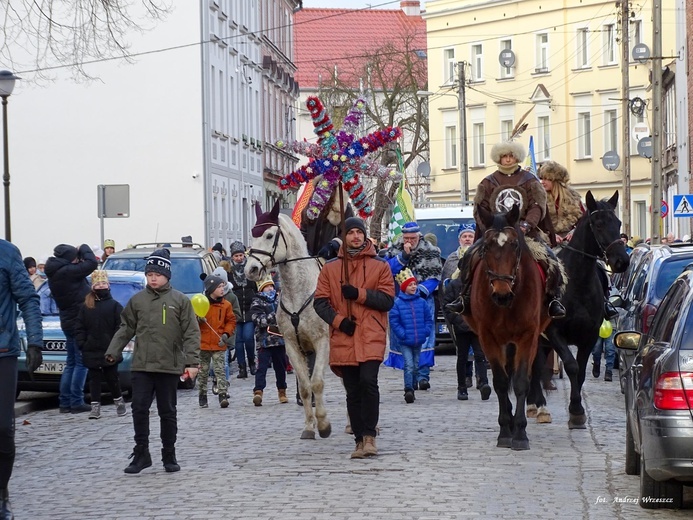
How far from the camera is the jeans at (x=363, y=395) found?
12.1 meters

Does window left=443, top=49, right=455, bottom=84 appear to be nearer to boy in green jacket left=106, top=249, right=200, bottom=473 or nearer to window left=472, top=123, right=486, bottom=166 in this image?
window left=472, top=123, right=486, bottom=166

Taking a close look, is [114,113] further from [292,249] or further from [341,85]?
[292,249]

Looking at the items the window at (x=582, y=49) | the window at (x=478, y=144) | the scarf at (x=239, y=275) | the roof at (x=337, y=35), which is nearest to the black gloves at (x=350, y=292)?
the scarf at (x=239, y=275)

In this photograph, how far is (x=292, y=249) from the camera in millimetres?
14328

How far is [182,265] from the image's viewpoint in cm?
2419

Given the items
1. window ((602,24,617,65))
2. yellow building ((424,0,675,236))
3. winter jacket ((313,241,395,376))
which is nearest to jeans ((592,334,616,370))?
winter jacket ((313,241,395,376))

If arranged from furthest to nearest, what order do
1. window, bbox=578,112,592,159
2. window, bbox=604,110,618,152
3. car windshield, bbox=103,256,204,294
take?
window, bbox=578,112,592,159
window, bbox=604,110,618,152
car windshield, bbox=103,256,204,294

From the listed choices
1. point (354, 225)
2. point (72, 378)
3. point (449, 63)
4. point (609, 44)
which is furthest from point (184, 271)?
point (449, 63)

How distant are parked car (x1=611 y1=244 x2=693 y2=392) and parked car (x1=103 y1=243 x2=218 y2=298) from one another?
8461 millimetres

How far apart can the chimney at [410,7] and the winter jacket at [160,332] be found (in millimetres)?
96612

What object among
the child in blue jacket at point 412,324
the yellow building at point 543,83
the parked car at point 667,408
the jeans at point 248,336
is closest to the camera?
the parked car at point 667,408

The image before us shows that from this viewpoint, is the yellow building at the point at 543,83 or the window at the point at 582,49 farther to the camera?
the window at the point at 582,49

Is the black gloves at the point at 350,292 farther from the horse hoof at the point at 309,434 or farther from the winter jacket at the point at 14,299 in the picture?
the winter jacket at the point at 14,299

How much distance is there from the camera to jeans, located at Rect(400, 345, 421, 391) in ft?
57.3
